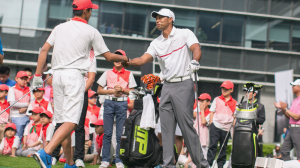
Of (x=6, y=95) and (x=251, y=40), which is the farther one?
(x=251, y=40)

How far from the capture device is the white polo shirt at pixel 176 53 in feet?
15.6

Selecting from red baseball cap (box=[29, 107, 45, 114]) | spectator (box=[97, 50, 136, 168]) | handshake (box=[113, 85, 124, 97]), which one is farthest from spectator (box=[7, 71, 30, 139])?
handshake (box=[113, 85, 124, 97])

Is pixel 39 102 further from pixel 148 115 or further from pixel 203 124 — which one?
pixel 203 124

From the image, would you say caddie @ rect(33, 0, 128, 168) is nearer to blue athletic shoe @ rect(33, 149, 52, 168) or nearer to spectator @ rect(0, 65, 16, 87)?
blue athletic shoe @ rect(33, 149, 52, 168)

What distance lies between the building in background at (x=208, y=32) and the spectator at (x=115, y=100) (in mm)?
12407

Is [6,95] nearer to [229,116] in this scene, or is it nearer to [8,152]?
[8,152]

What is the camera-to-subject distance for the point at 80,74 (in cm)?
404

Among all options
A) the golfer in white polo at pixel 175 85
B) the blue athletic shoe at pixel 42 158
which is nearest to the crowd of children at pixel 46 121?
the golfer in white polo at pixel 175 85

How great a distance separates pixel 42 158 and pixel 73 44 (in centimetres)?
135

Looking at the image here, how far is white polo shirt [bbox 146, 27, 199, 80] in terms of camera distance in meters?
4.74

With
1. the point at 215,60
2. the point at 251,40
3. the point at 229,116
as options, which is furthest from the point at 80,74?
the point at 251,40

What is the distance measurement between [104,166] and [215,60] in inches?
614

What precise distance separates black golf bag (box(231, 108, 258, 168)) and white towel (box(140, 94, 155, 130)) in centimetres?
162

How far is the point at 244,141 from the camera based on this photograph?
229 inches
